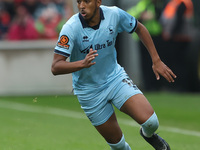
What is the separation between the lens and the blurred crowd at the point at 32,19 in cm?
1997

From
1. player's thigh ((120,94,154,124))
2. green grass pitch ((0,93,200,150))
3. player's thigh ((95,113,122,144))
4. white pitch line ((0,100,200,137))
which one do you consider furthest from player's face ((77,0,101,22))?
white pitch line ((0,100,200,137))

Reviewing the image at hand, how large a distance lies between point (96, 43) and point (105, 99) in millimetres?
683

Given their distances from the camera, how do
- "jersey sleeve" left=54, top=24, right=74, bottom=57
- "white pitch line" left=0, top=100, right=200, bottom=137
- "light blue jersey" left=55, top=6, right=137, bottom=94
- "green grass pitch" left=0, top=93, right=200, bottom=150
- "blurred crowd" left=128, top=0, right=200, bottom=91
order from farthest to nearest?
"blurred crowd" left=128, top=0, right=200, bottom=91
"white pitch line" left=0, top=100, right=200, bottom=137
"green grass pitch" left=0, top=93, right=200, bottom=150
"light blue jersey" left=55, top=6, right=137, bottom=94
"jersey sleeve" left=54, top=24, right=74, bottom=57

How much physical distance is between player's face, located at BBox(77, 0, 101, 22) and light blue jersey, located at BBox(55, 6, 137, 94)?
0.10 m

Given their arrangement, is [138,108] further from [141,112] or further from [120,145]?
[120,145]

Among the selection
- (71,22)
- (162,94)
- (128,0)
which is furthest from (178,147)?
(128,0)

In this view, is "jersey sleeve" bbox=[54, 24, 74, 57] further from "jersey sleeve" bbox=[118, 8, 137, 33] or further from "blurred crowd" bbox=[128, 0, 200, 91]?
"blurred crowd" bbox=[128, 0, 200, 91]

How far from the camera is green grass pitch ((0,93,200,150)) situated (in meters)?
9.87

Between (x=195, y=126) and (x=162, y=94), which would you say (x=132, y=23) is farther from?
(x=162, y=94)

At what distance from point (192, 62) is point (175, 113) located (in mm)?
4320

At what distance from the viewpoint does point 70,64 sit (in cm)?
689

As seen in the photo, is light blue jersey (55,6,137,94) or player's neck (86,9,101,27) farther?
player's neck (86,9,101,27)

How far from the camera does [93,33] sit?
7.41 m

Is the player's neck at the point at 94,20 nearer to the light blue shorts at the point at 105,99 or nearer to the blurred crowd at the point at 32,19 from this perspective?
the light blue shorts at the point at 105,99
